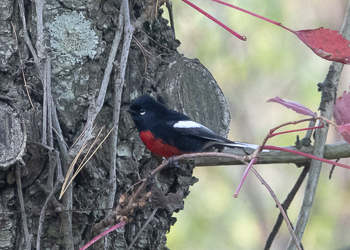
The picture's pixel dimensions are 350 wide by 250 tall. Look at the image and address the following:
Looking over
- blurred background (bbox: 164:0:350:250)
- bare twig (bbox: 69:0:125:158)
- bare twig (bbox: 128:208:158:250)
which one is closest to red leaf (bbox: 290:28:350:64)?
bare twig (bbox: 69:0:125:158)

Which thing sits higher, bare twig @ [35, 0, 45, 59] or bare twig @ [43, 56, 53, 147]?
bare twig @ [35, 0, 45, 59]

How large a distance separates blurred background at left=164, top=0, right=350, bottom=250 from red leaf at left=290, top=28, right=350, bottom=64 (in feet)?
12.2

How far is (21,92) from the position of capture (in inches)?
68.7

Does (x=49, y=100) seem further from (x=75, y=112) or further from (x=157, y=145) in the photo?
(x=157, y=145)

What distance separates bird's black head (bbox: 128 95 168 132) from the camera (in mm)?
1986

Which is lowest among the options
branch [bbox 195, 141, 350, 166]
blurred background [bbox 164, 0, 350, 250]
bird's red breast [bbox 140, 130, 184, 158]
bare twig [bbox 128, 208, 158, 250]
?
bare twig [bbox 128, 208, 158, 250]

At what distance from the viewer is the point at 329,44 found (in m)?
0.99

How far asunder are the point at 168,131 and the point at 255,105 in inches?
121

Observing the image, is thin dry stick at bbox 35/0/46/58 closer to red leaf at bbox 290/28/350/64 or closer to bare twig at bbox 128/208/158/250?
bare twig at bbox 128/208/158/250

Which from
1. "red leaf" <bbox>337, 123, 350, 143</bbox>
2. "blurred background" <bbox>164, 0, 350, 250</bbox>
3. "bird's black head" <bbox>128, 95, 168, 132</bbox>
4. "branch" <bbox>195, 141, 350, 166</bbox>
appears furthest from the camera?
"blurred background" <bbox>164, 0, 350, 250</bbox>

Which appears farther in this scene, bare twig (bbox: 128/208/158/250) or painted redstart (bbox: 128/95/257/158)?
painted redstart (bbox: 128/95/257/158)

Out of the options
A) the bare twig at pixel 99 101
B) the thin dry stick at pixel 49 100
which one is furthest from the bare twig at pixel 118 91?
the thin dry stick at pixel 49 100

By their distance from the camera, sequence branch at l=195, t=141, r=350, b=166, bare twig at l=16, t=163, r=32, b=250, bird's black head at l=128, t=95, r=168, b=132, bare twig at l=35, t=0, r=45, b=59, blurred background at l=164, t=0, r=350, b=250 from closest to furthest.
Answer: bare twig at l=16, t=163, r=32, b=250, bare twig at l=35, t=0, r=45, b=59, bird's black head at l=128, t=95, r=168, b=132, branch at l=195, t=141, r=350, b=166, blurred background at l=164, t=0, r=350, b=250

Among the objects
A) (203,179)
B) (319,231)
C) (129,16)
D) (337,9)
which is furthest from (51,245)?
(337,9)
